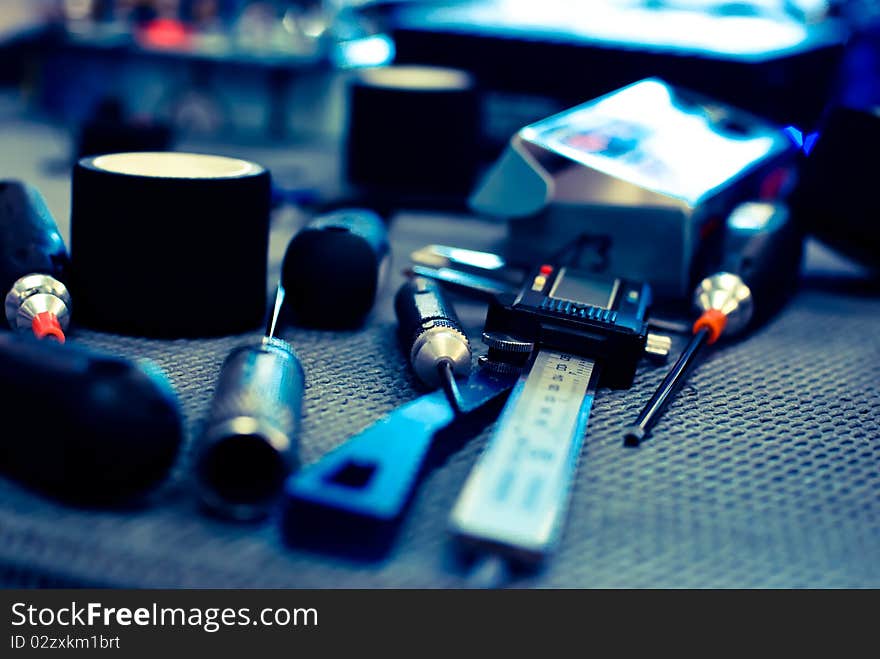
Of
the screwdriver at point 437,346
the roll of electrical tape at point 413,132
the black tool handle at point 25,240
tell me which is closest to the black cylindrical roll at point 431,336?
the screwdriver at point 437,346

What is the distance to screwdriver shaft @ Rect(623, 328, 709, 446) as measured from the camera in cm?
46

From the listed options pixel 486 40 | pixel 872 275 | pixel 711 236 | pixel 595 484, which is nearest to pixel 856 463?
pixel 595 484

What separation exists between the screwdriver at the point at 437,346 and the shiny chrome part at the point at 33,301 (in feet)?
0.67

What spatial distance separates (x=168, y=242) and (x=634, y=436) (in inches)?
11.2

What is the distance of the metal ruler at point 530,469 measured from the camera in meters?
0.34

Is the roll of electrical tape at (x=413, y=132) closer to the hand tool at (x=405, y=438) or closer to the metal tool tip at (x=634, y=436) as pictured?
the hand tool at (x=405, y=438)

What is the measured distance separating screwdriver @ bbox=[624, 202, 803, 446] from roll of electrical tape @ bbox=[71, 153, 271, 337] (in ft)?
0.86

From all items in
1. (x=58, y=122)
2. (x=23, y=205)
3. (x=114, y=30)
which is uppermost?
(x=23, y=205)

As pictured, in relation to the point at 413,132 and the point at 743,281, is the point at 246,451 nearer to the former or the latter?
the point at 743,281

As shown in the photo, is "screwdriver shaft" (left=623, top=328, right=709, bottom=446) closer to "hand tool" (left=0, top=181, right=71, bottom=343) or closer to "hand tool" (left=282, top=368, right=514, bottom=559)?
"hand tool" (left=282, top=368, right=514, bottom=559)

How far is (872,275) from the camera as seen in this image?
84 centimetres
